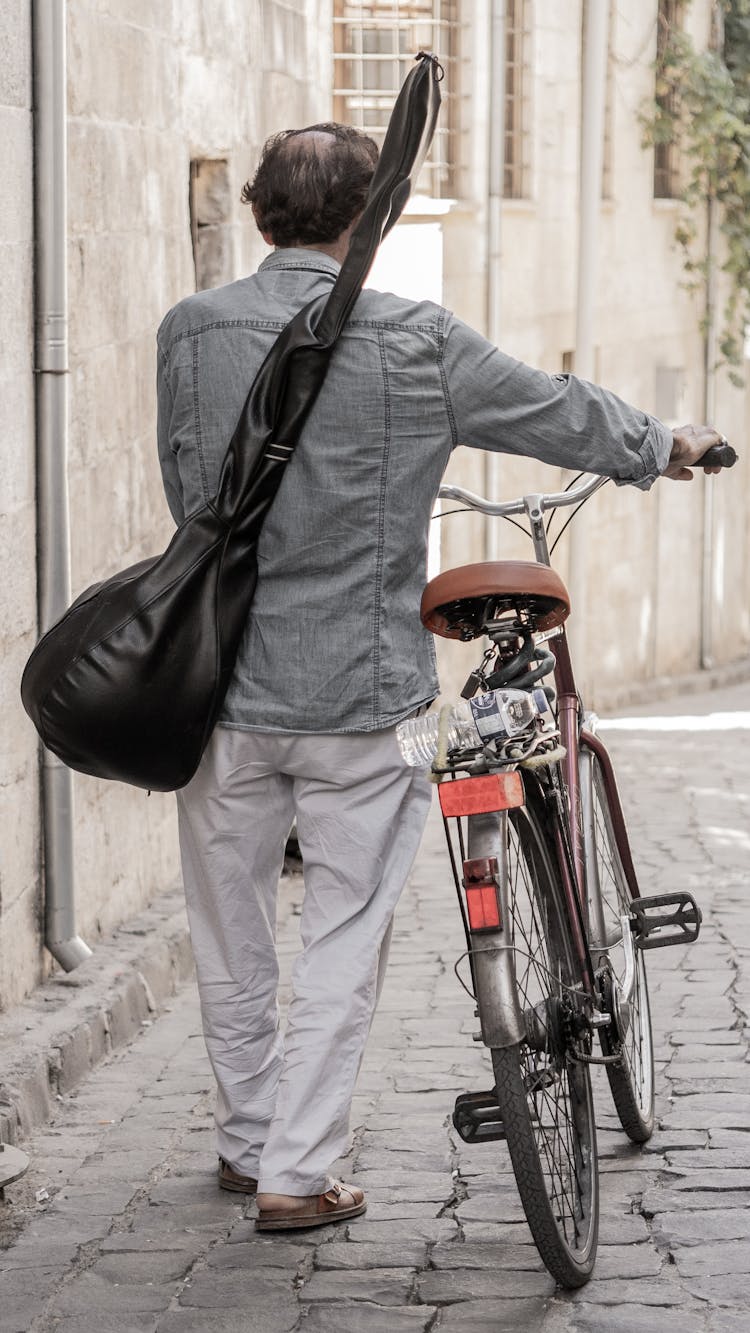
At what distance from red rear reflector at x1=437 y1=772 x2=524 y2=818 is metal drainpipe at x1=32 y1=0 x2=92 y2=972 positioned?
2.45 m

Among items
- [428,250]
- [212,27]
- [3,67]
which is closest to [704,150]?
[428,250]

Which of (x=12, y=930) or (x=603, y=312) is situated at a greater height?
(x=603, y=312)

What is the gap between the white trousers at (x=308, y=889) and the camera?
146 inches

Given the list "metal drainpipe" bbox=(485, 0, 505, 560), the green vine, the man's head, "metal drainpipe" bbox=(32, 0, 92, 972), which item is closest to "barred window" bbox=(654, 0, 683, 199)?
the green vine

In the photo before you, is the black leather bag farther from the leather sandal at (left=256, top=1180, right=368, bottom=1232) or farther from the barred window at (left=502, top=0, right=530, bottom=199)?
the barred window at (left=502, top=0, right=530, bottom=199)

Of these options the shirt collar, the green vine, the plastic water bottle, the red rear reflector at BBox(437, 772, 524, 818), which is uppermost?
the green vine

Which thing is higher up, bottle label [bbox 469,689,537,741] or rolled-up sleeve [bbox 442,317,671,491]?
rolled-up sleeve [bbox 442,317,671,491]

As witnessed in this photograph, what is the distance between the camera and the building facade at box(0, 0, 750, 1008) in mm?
5488

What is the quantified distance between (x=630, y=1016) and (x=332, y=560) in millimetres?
1239

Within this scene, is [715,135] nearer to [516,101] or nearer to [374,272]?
[516,101]

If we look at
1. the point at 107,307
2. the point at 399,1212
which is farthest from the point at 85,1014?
the point at 107,307

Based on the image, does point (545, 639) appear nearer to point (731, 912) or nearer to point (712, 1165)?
point (712, 1165)

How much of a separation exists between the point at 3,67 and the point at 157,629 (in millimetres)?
→ 2267

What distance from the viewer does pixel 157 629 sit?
358cm
